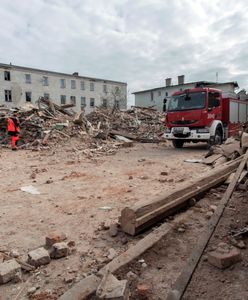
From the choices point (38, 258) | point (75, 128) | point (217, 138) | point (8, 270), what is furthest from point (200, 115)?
point (8, 270)

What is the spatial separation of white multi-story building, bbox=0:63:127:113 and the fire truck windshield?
30711mm

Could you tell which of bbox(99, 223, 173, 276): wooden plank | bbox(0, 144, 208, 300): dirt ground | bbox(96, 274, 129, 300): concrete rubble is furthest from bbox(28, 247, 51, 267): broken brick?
bbox(96, 274, 129, 300): concrete rubble

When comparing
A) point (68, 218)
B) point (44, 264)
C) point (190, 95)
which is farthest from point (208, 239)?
point (190, 95)

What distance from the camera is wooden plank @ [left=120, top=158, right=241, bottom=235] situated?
409 centimetres

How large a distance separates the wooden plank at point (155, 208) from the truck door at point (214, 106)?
8.25 metres

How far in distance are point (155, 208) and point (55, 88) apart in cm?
5348

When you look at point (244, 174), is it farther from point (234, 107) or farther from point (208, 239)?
point (234, 107)

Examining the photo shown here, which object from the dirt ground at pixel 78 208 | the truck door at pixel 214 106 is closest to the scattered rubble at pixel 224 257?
the dirt ground at pixel 78 208

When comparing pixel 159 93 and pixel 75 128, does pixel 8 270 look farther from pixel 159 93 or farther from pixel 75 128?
pixel 159 93

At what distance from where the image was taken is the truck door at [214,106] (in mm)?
13445

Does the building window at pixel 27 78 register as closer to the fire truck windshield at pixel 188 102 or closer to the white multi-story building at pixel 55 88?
the white multi-story building at pixel 55 88

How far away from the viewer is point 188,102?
1383cm

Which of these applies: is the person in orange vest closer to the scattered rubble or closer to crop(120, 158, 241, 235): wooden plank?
crop(120, 158, 241, 235): wooden plank

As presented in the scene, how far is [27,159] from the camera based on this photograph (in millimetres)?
12289
